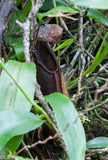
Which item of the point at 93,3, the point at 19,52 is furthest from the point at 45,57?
the point at 93,3

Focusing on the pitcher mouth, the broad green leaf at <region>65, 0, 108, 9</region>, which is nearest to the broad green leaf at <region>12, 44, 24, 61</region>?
the pitcher mouth

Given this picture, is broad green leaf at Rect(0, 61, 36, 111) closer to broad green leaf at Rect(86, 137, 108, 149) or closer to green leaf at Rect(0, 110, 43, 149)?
green leaf at Rect(0, 110, 43, 149)

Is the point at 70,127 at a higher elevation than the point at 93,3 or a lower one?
lower

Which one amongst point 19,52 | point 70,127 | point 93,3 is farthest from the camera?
point 19,52

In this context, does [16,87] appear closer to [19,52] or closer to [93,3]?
[19,52]

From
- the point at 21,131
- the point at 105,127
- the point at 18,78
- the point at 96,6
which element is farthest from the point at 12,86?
the point at 105,127

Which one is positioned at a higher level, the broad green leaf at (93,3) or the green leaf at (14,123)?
the broad green leaf at (93,3)

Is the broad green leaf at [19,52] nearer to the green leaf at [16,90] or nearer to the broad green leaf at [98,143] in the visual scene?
the green leaf at [16,90]

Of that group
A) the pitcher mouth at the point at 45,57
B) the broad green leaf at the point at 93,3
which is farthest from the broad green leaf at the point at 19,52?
the broad green leaf at the point at 93,3
